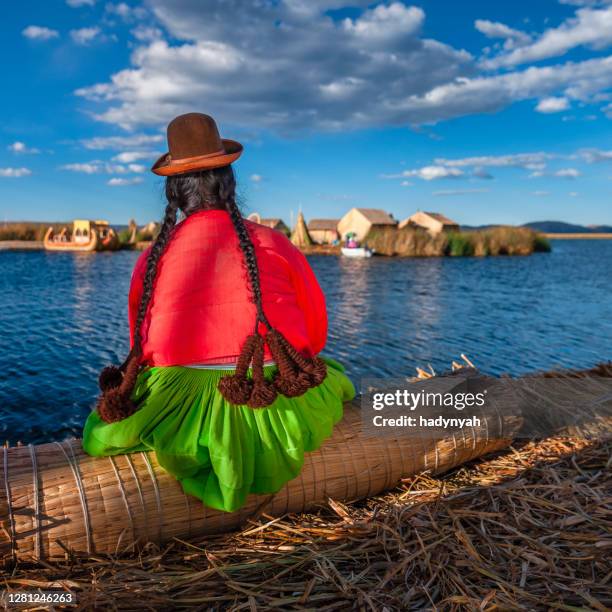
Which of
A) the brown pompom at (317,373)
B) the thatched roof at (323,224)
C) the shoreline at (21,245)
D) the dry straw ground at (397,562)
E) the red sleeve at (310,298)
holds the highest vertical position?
the thatched roof at (323,224)

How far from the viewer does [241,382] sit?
2.15 m

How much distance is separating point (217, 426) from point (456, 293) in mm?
18580

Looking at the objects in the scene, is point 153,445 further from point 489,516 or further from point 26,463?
point 489,516

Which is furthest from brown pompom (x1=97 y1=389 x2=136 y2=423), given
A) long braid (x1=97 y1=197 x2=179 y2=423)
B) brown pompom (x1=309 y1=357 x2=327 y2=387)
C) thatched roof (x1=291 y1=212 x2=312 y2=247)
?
thatched roof (x1=291 y1=212 x2=312 y2=247)

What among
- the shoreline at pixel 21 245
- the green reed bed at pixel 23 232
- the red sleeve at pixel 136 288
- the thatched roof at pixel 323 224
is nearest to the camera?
the red sleeve at pixel 136 288

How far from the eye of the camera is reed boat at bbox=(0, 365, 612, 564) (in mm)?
2045

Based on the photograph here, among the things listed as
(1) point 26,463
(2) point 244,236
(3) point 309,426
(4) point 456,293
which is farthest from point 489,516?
(4) point 456,293

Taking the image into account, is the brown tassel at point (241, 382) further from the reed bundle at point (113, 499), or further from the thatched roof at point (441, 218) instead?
the thatched roof at point (441, 218)

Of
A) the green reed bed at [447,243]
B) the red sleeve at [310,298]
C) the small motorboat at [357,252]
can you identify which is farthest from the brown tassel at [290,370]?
the green reed bed at [447,243]

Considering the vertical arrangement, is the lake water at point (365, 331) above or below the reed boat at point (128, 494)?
below

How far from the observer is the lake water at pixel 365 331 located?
7051 millimetres

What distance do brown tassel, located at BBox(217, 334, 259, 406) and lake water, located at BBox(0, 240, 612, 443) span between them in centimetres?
413

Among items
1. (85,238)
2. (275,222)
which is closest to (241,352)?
(85,238)

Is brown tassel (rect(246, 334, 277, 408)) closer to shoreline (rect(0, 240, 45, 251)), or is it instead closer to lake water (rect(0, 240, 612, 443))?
lake water (rect(0, 240, 612, 443))
